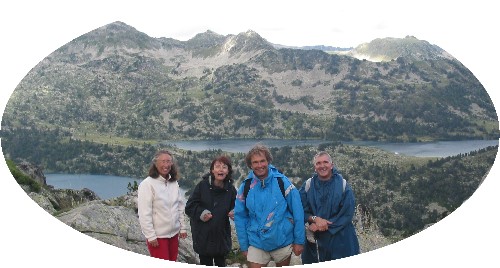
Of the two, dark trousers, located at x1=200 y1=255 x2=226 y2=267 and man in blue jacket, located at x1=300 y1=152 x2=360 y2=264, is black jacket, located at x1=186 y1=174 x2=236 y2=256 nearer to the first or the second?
dark trousers, located at x1=200 y1=255 x2=226 y2=267

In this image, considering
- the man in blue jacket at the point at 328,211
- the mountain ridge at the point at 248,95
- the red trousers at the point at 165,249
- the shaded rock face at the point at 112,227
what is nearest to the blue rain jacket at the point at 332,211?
the man in blue jacket at the point at 328,211

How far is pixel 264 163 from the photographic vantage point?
4.33 meters

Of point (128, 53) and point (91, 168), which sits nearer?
point (91, 168)

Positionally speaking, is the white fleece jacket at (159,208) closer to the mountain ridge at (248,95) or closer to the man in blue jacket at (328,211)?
the man in blue jacket at (328,211)

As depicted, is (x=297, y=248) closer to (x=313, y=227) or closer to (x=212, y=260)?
(x=313, y=227)

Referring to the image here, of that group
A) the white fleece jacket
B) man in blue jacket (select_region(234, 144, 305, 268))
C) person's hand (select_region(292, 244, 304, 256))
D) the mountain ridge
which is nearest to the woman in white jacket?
the white fleece jacket

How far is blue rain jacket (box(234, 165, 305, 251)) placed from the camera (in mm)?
4395

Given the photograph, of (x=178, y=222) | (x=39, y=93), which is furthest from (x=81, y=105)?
(x=178, y=222)

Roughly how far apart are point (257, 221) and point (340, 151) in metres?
83.5

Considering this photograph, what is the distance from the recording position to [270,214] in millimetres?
4395

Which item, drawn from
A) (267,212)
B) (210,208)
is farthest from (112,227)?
(267,212)

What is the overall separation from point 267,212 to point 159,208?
3.64 feet

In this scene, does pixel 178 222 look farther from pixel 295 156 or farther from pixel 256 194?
pixel 295 156

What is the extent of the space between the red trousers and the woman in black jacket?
0.31 meters
